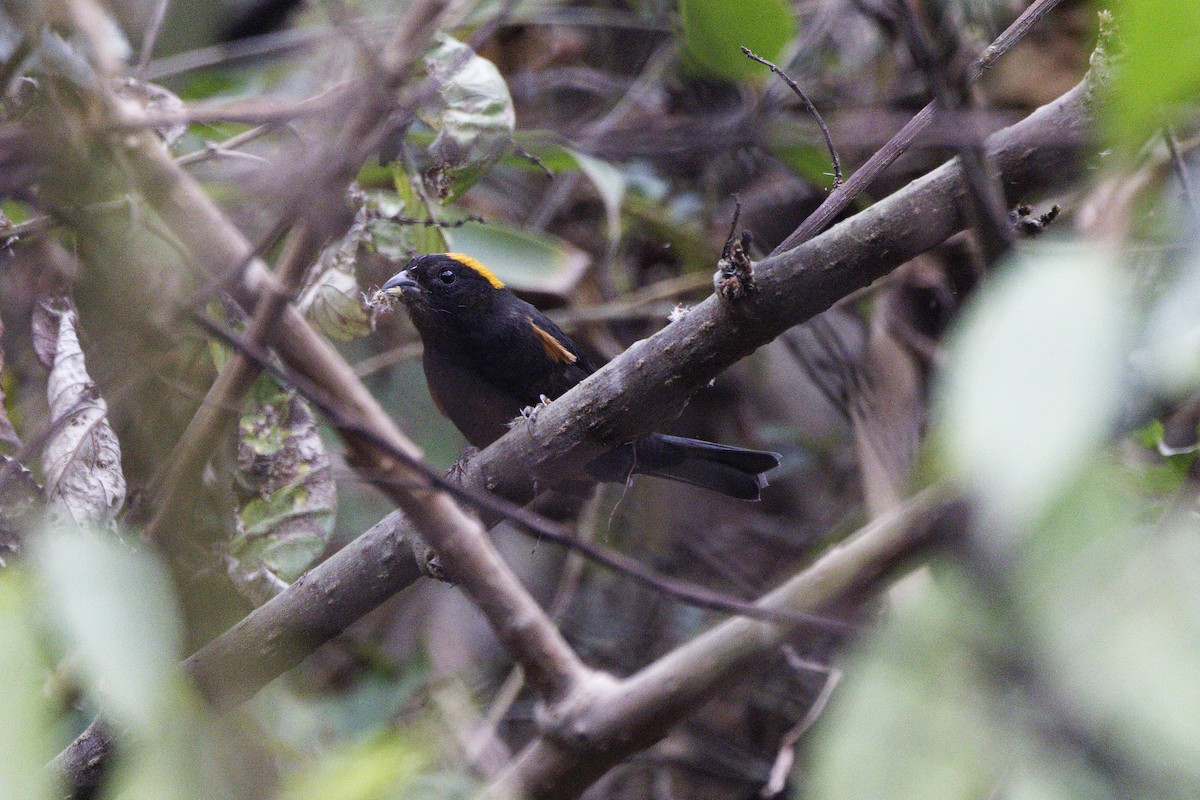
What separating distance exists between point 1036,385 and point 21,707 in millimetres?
837

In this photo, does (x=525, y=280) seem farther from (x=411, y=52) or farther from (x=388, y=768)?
(x=388, y=768)

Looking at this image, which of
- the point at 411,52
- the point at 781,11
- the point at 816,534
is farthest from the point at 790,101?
the point at 411,52

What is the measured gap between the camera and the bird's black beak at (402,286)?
329 cm

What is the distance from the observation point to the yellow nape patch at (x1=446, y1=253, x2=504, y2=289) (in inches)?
144

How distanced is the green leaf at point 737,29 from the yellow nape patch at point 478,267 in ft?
3.96

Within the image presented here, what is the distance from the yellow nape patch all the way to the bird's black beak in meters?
0.23

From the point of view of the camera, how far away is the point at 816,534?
4.48m

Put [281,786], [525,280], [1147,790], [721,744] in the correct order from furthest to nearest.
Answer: [721,744]
[525,280]
[281,786]
[1147,790]

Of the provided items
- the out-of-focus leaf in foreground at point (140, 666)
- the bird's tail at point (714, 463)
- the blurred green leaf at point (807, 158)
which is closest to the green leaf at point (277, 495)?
the bird's tail at point (714, 463)

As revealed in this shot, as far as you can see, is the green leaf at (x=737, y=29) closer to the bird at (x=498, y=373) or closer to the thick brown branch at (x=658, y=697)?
the bird at (x=498, y=373)

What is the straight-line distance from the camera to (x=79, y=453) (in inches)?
80.0

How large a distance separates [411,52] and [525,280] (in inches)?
93.7

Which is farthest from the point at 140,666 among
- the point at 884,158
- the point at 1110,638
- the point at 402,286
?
the point at 402,286

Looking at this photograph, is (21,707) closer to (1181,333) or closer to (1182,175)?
(1181,333)
